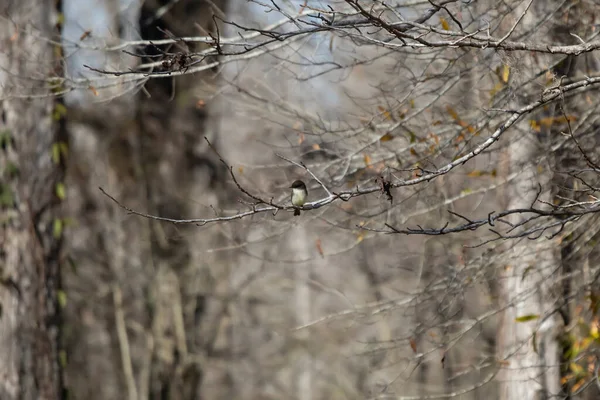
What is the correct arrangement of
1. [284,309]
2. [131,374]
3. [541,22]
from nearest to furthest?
[541,22] < [131,374] < [284,309]

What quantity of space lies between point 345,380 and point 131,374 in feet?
13.5

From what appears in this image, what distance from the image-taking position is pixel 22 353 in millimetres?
6301

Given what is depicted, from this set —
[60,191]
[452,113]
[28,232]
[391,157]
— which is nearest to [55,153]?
[60,191]

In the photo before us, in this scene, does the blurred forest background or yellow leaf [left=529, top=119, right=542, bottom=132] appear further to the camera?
yellow leaf [left=529, top=119, right=542, bottom=132]

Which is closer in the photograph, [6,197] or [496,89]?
[496,89]

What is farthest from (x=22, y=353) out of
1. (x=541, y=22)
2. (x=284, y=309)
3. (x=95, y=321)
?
(x=284, y=309)

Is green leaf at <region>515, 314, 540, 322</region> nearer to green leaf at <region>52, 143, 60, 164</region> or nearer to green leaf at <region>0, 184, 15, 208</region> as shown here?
green leaf at <region>52, 143, 60, 164</region>

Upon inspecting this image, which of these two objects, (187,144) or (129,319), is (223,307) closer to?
(129,319)

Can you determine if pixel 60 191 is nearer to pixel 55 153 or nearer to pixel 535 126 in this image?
pixel 55 153

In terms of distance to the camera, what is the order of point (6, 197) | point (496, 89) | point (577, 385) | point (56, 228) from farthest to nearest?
point (56, 228), point (6, 197), point (577, 385), point (496, 89)

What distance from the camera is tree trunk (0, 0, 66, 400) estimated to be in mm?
6273

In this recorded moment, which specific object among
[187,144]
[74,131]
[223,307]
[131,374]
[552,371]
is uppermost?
[74,131]

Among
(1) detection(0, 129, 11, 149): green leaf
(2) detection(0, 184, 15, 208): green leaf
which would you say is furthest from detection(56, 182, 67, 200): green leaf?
(1) detection(0, 129, 11, 149): green leaf

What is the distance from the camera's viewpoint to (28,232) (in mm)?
6367
